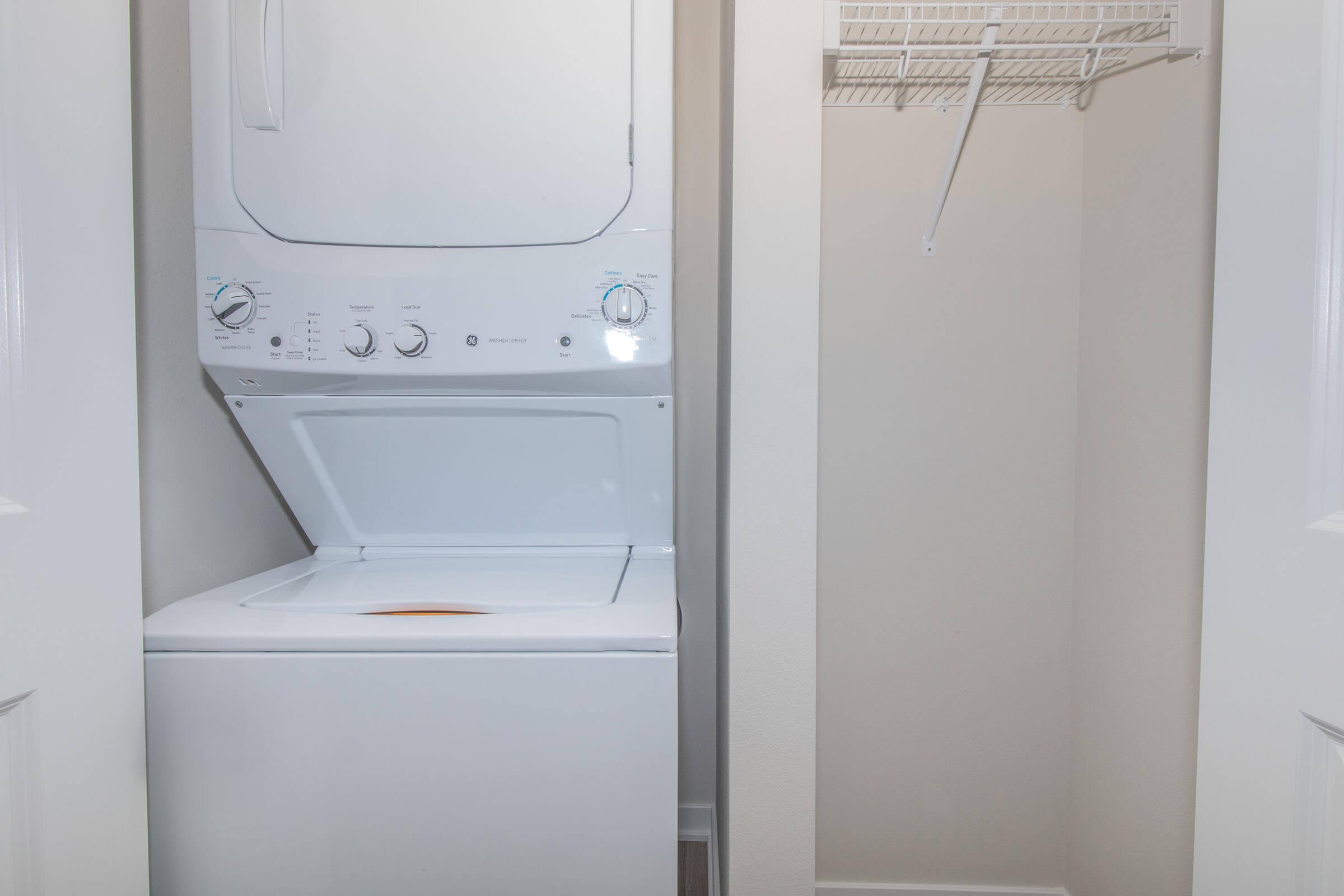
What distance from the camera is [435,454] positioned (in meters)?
1.14

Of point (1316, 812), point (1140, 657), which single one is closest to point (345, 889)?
point (1316, 812)

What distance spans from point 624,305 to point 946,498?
3.02ft

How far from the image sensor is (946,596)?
1.50m

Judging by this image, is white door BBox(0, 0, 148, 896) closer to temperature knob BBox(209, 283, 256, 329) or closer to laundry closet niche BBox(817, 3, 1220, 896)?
temperature knob BBox(209, 283, 256, 329)

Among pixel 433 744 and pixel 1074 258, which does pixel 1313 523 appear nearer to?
pixel 433 744

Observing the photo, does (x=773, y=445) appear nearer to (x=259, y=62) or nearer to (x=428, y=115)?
(x=428, y=115)

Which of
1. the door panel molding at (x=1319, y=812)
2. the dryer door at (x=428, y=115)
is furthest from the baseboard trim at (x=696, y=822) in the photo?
the dryer door at (x=428, y=115)

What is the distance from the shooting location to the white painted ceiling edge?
1.07m

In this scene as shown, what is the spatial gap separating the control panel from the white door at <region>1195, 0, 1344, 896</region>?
0.69 metres

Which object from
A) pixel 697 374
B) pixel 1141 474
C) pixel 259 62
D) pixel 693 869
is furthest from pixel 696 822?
pixel 259 62

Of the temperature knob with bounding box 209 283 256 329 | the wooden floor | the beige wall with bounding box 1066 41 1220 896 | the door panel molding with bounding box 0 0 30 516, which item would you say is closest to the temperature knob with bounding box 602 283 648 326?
the temperature knob with bounding box 209 283 256 329

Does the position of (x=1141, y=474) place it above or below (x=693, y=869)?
above

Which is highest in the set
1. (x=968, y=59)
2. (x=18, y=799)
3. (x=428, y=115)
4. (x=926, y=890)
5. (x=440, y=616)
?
(x=968, y=59)

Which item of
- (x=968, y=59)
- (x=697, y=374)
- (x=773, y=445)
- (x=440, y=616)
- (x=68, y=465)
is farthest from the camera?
(x=697, y=374)
